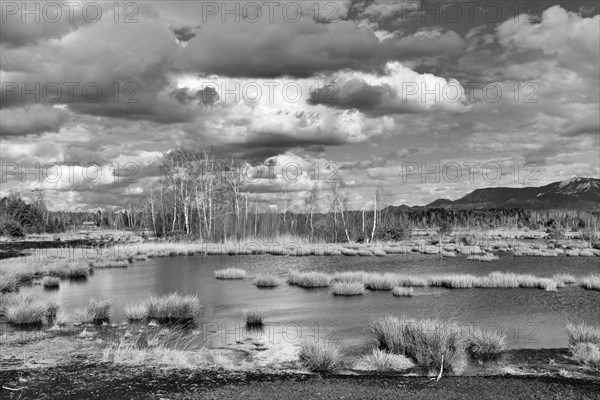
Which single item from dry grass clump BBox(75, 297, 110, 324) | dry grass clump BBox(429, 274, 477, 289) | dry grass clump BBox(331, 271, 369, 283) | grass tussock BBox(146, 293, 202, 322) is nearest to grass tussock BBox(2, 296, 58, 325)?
dry grass clump BBox(75, 297, 110, 324)

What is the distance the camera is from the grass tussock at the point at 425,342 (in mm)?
13359

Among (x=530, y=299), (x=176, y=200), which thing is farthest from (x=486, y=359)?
(x=176, y=200)

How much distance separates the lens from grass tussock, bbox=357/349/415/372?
13.3 meters

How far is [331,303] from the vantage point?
2438 centimetres

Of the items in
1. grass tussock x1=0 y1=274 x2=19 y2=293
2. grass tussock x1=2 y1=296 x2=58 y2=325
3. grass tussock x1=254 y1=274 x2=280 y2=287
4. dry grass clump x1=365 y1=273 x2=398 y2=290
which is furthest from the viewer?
grass tussock x1=254 y1=274 x2=280 y2=287

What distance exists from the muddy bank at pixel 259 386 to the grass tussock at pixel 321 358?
0.96 meters

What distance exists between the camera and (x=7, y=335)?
16938 millimetres

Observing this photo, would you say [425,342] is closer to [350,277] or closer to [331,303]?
[331,303]

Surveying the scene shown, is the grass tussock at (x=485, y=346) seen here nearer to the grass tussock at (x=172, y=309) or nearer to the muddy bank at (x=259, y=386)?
the muddy bank at (x=259, y=386)

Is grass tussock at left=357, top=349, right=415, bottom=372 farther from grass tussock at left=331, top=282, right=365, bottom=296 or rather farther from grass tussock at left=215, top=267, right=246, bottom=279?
grass tussock at left=215, top=267, right=246, bottom=279

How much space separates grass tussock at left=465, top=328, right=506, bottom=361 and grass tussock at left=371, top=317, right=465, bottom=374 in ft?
2.22

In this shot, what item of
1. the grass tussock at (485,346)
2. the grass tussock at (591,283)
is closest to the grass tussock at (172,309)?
the grass tussock at (485,346)

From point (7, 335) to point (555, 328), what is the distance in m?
19.2

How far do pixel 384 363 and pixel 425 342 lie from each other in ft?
5.18
